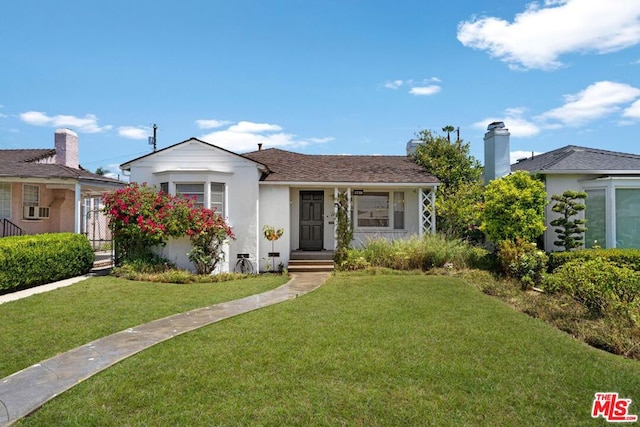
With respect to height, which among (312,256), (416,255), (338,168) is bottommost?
(312,256)

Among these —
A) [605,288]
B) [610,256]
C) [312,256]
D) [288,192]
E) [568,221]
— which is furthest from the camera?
[288,192]

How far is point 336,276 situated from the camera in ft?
39.5

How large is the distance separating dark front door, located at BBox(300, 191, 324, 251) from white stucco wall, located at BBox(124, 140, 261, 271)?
2359mm

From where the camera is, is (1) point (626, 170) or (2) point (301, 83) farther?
(2) point (301, 83)

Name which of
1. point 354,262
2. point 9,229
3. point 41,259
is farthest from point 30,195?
point 354,262

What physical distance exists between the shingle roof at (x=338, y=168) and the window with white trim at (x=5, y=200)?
346 inches

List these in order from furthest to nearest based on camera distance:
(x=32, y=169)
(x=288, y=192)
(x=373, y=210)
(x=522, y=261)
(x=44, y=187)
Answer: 1. (x=373, y=210)
2. (x=44, y=187)
3. (x=288, y=192)
4. (x=32, y=169)
5. (x=522, y=261)

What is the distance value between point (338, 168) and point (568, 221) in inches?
326

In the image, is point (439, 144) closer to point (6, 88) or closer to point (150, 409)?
point (150, 409)

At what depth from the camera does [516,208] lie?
1179 centimetres

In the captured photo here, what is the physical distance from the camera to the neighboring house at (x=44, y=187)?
13211 mm

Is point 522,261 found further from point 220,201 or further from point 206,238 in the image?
point 220,201

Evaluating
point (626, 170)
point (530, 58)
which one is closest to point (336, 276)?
point (530, 58)

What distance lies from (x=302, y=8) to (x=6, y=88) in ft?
40.5
